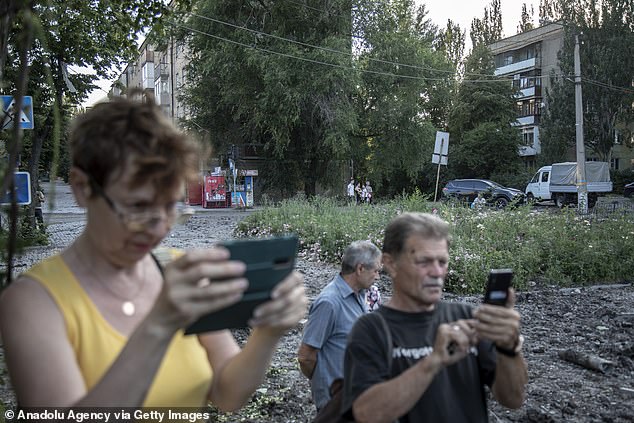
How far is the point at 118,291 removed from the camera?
163cm

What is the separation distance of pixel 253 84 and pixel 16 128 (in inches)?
1284

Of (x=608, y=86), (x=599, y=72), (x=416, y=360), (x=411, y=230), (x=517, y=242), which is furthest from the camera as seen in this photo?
(x=599, y=72)

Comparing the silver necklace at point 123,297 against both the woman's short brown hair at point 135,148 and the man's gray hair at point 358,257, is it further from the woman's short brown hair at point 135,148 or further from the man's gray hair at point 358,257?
the man's gray hair at point 358,257

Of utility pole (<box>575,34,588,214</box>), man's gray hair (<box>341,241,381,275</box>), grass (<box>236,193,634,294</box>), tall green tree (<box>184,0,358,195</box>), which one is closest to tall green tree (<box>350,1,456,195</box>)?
tall green tree (<box>184,0,358,195</box>)

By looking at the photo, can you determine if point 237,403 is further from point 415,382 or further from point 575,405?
point 575,405

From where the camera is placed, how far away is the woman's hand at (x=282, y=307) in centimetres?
145

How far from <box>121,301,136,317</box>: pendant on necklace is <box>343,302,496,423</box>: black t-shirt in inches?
39.1

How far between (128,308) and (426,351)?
1.20 metres

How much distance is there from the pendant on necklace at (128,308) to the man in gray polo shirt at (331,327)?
242 centimetres

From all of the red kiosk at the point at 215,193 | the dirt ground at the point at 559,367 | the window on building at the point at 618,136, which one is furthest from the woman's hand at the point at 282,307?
the window on building at the point at 618,136

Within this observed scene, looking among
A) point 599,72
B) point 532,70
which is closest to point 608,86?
point 599,72

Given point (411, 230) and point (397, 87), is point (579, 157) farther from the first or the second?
point (411, 230)

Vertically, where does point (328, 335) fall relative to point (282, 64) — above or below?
below

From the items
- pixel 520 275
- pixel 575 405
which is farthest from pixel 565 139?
pixel 575 405
